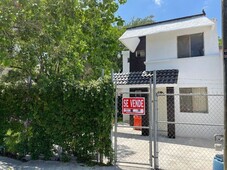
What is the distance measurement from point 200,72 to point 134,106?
6509 mm

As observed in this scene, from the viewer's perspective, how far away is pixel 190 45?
39.1ft

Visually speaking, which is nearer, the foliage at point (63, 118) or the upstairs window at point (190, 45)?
the foliage at point (63, 118)

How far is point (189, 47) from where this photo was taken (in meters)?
11.9

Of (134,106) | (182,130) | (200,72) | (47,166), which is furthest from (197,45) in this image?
(47,166)

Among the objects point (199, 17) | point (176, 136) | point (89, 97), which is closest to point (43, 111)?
point (89, 97)

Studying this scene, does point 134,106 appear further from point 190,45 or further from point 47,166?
point 190,45

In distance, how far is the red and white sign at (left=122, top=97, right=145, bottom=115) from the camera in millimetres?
6203

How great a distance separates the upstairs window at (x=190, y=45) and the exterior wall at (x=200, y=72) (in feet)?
0.71

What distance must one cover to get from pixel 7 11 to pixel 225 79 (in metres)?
5.55

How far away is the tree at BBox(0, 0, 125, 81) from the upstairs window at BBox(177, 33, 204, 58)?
5593 mm

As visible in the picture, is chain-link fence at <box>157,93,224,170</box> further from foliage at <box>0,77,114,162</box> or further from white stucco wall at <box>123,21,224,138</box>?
foliage at <box>0,77,114,162</box>

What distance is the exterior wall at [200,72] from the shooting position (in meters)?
11.0

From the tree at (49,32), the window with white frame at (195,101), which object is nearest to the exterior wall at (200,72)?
the window with white frame at (195,101)

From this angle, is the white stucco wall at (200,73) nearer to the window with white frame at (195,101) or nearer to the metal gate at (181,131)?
the metal gate at (181,131)
